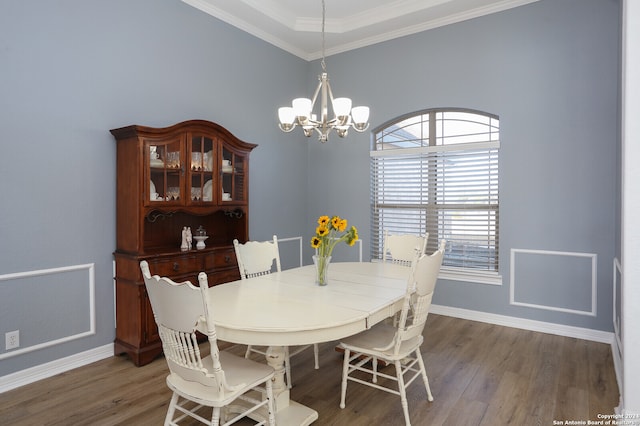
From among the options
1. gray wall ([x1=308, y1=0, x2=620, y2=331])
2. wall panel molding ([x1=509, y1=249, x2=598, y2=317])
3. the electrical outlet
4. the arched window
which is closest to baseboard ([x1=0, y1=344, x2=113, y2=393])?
the electrical outlet

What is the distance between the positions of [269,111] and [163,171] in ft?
6.31

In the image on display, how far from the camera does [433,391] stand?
8.78ft

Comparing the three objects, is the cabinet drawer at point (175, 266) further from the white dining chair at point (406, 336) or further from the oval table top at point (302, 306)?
the white dining chair at point (406, 336)

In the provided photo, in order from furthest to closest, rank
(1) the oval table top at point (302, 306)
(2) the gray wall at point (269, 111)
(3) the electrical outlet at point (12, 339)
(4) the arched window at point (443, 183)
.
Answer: (4) the arched window at point (443, 183)
(2) the gray wall at point (269, 111)
(3) the electrical outlet at point (12, 339)
(1) the oval table top at point (302, 306)

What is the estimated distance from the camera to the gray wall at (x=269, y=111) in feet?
9.32

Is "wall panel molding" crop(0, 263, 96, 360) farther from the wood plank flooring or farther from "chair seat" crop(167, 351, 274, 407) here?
"chair seat" crop(167, 351, 274, 407)

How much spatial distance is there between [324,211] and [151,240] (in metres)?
2.39

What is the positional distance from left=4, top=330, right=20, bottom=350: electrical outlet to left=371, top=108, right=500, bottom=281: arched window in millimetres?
3544

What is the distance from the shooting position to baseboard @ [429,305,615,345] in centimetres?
359

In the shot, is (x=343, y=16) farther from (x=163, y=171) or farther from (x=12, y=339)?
(x=12, y=339)

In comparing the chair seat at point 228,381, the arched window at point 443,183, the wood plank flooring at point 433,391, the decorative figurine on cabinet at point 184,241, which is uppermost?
the arched window at point 443,183

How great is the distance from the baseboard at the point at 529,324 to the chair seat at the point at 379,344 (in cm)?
202

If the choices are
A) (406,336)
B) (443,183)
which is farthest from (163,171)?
(443,183)

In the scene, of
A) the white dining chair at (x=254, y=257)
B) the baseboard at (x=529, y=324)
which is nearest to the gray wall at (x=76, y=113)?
the white dining chair at (x=254, y=257)
